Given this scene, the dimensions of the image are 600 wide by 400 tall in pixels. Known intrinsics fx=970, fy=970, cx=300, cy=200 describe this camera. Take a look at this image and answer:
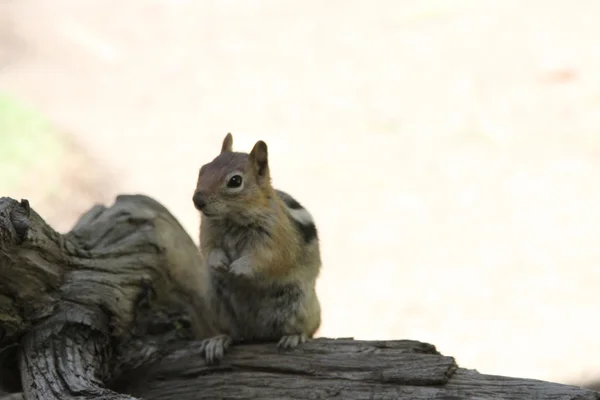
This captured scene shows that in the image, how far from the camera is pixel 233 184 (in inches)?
173

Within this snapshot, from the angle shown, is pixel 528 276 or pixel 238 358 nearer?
pixel 238 358

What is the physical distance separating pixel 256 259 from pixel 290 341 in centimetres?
42

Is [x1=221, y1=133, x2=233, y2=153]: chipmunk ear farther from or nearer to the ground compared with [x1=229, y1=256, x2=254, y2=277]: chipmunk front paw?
farther from the ground

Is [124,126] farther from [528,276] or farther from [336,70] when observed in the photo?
[528,276]

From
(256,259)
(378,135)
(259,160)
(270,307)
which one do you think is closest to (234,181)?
(259,160)

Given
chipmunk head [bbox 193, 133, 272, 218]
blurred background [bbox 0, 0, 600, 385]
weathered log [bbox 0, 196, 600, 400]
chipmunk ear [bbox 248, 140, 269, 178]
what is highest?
blurred background [bbox 0, 0, 600, 385]

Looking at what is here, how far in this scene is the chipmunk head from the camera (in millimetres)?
4336

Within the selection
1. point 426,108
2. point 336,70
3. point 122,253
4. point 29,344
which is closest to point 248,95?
point 336,70

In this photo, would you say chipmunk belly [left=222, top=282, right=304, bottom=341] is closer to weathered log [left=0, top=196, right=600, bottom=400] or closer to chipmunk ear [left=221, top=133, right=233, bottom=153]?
weathered log [left=0, top=196, right=600, bottom=400]

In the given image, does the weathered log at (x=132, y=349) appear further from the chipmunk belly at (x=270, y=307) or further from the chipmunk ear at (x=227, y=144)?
the chipmunk ear at (x=227, y=144)

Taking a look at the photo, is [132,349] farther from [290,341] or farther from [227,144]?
[227,144]

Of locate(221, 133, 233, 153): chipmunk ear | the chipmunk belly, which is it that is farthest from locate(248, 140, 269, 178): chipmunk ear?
the chipmunk belly

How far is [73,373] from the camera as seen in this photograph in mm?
4164

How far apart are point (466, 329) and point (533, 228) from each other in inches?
57.4
